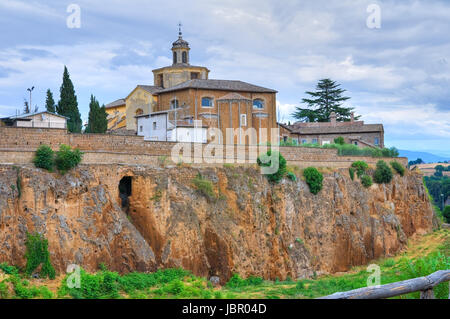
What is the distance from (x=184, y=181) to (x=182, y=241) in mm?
3426

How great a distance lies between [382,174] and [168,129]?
54.2 feet

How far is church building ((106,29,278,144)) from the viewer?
4519 cm

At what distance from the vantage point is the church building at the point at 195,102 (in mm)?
45188

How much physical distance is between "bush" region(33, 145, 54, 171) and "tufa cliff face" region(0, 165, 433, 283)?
0.51 meters

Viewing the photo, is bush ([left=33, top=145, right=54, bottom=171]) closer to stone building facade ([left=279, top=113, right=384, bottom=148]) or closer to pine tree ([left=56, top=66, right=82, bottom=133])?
pine tree ([left=56, top=66, right=82, bottom=133])

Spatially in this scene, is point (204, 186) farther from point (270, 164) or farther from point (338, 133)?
point (338, 133)

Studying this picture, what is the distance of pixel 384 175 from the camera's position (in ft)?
143

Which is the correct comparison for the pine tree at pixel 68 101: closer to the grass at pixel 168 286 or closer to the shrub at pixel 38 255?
the grass at pixel 168 286

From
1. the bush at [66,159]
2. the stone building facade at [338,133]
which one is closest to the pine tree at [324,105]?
the stone building facade at [338,133]

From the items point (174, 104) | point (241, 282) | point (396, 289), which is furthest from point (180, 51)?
point (396, 289)

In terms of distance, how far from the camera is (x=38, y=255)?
22.3 m

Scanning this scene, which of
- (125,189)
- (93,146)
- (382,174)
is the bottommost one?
(125,189)

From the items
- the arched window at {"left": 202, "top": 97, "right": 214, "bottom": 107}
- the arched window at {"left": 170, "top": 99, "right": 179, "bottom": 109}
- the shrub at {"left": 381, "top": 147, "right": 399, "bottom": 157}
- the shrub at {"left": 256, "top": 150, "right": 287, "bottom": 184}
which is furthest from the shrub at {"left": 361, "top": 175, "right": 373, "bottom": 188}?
the arched window at {"left": 170, "top": 99, "right": 179, "bottom": 109}

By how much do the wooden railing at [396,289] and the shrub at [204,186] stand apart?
21.8 meters
